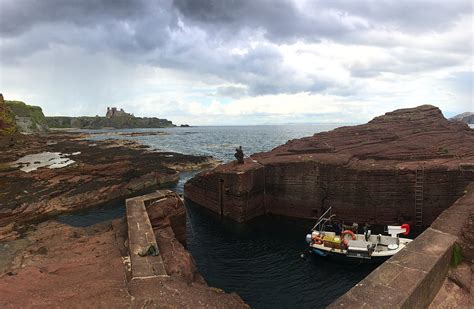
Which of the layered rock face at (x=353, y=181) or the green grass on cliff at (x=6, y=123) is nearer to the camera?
the layered rock face at (x=353, y=181)

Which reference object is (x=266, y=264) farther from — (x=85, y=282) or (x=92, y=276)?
(x=85, y=282)

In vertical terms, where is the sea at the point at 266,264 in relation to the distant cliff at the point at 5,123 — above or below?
below

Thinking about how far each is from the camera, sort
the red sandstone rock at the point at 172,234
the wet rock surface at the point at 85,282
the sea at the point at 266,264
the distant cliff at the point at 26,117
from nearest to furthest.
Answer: the wet rock surface at the point at 85,282 < the red sandstone rock at the point at 172,234 < the sea at the point at 266,264 < the distant cliff at the point at 26,117

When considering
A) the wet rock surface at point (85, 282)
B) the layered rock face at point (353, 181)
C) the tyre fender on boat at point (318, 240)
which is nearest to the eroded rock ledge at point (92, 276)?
the wet rock surface at point (85, 282)

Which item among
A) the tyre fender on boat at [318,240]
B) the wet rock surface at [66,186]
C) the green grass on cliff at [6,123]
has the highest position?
the green grass on cliff at [6,123]

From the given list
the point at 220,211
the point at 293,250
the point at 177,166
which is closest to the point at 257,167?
the point at 220,211

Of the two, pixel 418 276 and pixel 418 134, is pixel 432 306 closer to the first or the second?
pixel 418 276

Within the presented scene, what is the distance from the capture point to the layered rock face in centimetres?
2753

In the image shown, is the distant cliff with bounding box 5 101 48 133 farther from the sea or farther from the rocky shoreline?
the sea

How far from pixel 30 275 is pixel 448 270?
15.8 meters

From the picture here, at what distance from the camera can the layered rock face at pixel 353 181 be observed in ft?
90.3

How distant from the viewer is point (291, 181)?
107ft

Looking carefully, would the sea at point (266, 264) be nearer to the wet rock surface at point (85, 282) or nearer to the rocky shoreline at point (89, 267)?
the rocky shoreline at point (89, 267)

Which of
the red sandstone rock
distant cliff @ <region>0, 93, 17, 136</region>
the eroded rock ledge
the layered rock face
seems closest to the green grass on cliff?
distant cliff @ <region>0, 93, 17, 136</region>
